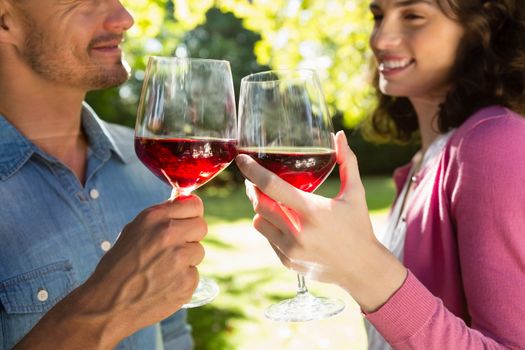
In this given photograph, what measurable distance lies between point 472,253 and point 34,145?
169 cm

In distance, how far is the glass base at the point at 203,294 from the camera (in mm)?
1866

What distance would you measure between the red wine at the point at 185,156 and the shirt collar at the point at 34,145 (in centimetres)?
84

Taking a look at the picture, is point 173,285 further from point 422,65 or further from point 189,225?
point 422,65

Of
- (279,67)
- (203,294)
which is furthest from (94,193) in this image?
(279,67)

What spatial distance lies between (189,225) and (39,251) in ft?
2.86

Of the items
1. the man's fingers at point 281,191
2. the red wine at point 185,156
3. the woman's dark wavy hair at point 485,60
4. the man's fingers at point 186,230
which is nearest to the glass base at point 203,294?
the man's fingers at point 186,230

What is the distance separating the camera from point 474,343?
1.82m

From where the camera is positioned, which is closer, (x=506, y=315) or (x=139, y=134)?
(x=139, y=134)

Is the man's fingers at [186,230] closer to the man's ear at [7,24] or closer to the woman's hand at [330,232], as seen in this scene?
the woman's hand at [330,232]

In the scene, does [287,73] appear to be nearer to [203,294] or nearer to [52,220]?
[203,294]

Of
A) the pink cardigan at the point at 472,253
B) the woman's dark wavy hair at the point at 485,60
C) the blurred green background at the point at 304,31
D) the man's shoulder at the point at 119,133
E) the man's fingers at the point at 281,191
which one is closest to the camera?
the man's fingers at the point at 281,191

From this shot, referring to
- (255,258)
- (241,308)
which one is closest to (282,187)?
(241,308)

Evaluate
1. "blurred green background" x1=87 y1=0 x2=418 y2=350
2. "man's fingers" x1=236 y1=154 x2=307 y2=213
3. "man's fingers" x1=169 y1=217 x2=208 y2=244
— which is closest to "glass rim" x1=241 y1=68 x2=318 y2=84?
"man's fingers" x1=236 y1=154 x2=307 y2=213

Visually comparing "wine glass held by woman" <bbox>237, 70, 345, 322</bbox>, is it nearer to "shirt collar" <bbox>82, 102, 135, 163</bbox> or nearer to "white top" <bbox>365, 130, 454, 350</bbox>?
"white top" <bbox>365, 130, 454, 350</bbox>
